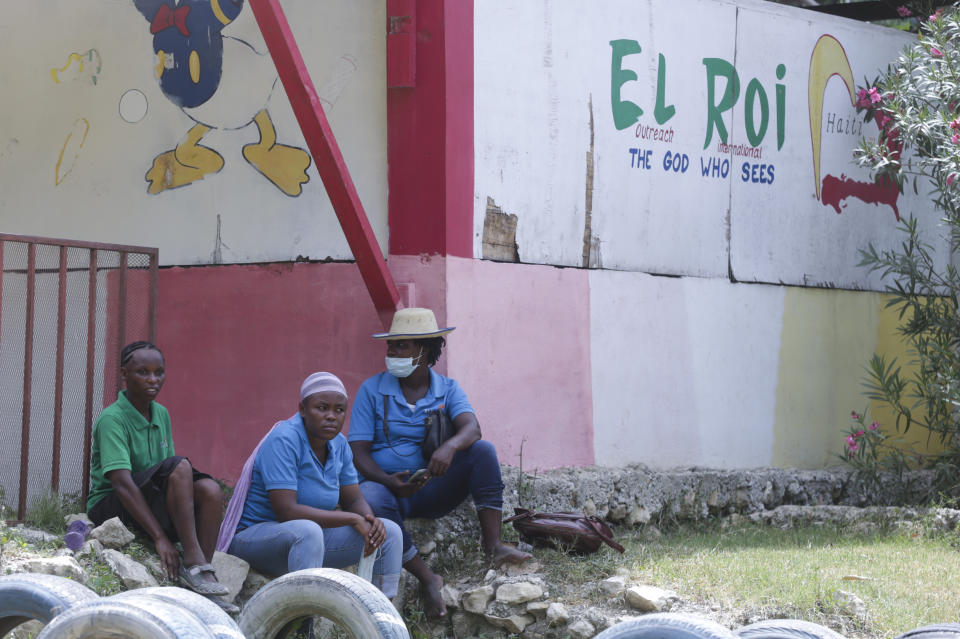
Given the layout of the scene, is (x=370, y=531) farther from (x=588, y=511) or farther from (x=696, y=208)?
(x=696, y=208)

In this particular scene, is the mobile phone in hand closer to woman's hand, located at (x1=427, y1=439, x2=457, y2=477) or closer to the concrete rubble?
woman's hand, located at (x1=427, y1=439, x2=457, y2=477)

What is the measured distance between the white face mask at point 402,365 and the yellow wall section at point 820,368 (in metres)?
3.27

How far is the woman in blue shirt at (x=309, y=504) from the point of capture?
541 cm

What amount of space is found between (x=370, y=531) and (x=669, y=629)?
2007 mm

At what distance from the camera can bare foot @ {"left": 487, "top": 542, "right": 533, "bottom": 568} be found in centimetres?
611

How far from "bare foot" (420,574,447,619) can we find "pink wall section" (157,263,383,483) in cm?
146

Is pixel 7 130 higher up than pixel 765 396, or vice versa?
Result: pixel 7 130

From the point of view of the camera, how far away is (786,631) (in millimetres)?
4168

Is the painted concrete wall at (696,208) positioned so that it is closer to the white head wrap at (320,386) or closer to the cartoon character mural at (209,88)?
the cartoon character mural at (209,88)

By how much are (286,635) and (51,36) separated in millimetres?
5031

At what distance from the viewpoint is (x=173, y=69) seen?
7.61 meters

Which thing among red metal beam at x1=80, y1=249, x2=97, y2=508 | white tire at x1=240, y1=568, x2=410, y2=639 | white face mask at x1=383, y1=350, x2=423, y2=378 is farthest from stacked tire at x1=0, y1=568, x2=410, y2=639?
white face mask at x1=383, y1=350, x2=423, y2=378

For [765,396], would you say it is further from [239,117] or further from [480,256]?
[239,117]

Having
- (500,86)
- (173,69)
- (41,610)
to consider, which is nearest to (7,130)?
(173,69)
